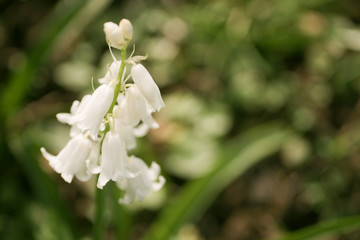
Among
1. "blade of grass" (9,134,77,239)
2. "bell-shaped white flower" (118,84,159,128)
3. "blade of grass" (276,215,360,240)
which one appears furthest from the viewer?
"blade of grass" (9,134,77,239)

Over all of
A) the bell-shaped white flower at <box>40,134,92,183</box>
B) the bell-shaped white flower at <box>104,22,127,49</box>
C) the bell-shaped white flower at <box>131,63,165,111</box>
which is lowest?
the bell-shaped white flower at <box>40,134,92,183</box>

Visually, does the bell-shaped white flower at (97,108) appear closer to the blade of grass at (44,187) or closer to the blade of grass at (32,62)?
the blade of grass at (44,187)

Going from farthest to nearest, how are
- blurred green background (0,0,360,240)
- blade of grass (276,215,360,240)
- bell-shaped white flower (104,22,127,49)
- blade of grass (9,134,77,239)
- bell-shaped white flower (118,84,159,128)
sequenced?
blurred green background (0,0,360,240)
blade of grass (9,134,77,239)
blade of grass (276,215,360,240)
bell-shaped white flower (118,84,159,128)
bell-shaped white flower (104,22,127,49)

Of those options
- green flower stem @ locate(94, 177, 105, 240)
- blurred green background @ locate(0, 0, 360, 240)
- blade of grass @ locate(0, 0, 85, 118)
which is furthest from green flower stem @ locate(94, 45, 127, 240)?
blade of grass @ locate(0, 0, 85, 118)

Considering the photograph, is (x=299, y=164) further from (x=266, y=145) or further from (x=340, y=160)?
(x=266, y=145)

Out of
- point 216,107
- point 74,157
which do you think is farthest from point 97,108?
point 216,107

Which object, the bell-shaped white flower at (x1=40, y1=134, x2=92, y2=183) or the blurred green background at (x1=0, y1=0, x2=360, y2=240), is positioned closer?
the bell-shaped white flower at (x1=40, y1=134, x2=92, y2=183)

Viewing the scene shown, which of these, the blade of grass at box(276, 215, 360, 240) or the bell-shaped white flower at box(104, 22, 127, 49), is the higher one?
the bell-shaped white flower at box(104, 22, 127, 49)

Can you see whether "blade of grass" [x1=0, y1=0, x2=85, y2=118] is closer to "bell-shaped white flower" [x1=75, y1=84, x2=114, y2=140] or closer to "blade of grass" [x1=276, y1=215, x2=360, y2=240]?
"bell-shaped white flower" [x1=75, y1=84, x2=114, y2=140]
